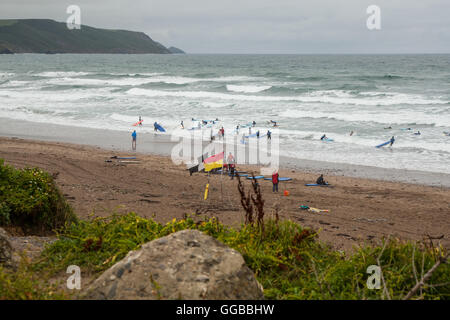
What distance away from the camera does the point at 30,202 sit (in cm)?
630

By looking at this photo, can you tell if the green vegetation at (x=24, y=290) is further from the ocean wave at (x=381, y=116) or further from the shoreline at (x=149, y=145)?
the ocean wave at (x=381, y=116)

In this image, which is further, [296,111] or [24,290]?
[296,111]

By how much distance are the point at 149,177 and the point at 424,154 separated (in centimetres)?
1280

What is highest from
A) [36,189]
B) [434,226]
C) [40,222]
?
[36,189]

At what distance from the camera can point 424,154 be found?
19812 millimetres

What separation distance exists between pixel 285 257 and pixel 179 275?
1545mm

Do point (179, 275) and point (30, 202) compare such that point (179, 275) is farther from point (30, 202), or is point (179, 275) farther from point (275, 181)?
point (275, 181)

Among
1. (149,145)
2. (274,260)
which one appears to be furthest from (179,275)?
(149,145)

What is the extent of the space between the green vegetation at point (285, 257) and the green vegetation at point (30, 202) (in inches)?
63.8

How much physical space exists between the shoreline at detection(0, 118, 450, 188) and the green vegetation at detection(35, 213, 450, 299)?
1250 cm

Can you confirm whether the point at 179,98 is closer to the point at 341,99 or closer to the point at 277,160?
the point at 341,99

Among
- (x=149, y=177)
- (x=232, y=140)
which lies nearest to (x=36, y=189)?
(x=149, y=177)

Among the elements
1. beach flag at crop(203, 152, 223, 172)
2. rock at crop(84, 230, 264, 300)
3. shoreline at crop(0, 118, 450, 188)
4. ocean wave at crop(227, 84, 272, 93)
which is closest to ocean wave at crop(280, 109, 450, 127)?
shoreline at crop(0, 118, 450, 188)

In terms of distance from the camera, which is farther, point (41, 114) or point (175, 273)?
point (41, 114)
